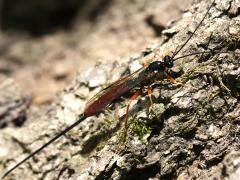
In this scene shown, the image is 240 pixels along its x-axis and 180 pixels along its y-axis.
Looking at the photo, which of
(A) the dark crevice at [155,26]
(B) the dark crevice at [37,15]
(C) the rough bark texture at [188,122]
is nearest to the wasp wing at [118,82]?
(C) the rough bark texture at [188,122]

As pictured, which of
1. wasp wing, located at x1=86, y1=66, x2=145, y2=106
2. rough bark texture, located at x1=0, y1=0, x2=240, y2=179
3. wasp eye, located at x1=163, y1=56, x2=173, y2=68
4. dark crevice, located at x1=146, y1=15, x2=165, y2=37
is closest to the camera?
rough bark texture, located at x1=0, y1=0, x2=240, y2=179

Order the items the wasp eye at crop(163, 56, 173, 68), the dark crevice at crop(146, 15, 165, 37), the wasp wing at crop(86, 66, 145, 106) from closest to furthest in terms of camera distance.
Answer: the wasp eye at crop(163, 56, 173, 68) → the wasp wing at crop(86, 66, 145, 106) → the dark crevice at crop(146, 15, 165, 37)

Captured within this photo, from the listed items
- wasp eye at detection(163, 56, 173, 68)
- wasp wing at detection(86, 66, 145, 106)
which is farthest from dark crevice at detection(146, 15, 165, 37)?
wasp eye at detection(163, 56, 173, 68)

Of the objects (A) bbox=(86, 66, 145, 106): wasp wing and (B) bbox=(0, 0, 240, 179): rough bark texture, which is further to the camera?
(A) bbox=(86, 66, 145, 106): wasp wing

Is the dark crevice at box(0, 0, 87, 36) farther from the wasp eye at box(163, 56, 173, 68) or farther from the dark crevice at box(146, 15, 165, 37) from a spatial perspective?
the wasp eye at box(163, 56, 173, 68)

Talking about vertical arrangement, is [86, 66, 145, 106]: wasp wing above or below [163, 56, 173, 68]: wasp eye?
above

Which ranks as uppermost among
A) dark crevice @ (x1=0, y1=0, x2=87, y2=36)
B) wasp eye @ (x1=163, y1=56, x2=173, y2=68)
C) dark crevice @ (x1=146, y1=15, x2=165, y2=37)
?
dark crevice @ (x1=0, y1=0, x2=87, y2=36)

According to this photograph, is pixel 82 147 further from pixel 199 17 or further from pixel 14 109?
pixel 199 17

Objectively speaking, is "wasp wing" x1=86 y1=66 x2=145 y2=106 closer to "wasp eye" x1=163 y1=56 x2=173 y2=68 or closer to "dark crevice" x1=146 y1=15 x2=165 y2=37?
"wasp eye" x1=163 y1=56 x2=173 y2=68

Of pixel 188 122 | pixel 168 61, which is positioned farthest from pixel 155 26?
pixel 188 122

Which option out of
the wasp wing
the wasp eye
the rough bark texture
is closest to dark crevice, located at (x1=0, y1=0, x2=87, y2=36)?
the wasp wing

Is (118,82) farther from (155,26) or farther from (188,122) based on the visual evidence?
(155,26)
